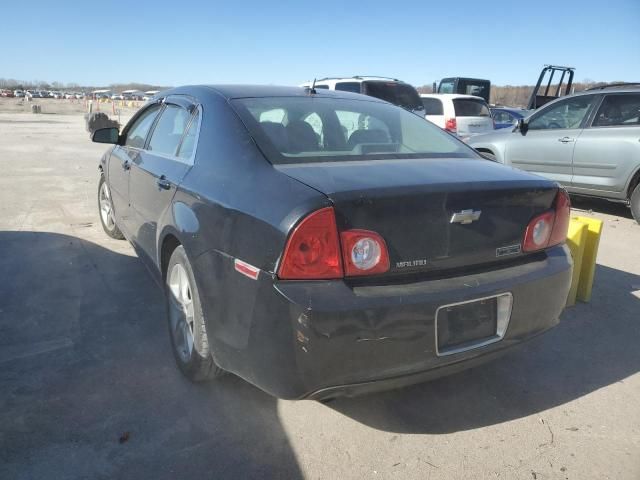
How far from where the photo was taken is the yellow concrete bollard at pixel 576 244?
3.78m

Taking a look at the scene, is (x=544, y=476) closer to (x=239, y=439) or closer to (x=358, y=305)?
(x=358, y=305)

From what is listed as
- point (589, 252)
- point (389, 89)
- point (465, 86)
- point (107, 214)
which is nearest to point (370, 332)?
point (589, 252)

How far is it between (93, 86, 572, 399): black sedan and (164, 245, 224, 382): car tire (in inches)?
0.5

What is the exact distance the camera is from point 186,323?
278cm

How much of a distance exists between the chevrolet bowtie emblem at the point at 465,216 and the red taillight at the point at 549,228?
35 centimetres

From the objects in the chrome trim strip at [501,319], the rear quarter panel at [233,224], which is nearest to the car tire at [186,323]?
the rear quarter panel at [233,224]

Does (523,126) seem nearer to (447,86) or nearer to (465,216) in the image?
(465,216)

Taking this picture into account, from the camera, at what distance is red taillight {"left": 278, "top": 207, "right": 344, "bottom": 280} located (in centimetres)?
191

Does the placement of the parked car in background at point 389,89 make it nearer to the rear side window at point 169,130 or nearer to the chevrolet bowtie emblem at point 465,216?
the rear side window at point 169,130

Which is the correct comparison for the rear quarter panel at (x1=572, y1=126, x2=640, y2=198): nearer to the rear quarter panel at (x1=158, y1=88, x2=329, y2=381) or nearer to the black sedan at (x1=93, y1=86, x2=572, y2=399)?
the black sedan at (x1=93, y1=86, x2=572, y2=399)

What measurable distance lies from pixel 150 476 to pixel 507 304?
167 centimetres

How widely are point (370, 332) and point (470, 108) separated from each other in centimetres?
1087

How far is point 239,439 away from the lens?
2.34m

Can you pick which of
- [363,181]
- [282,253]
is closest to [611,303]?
[363,181]
